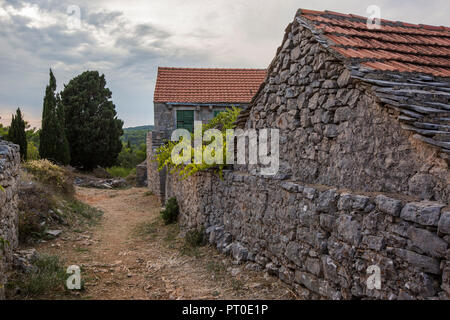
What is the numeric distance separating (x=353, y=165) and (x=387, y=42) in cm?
201

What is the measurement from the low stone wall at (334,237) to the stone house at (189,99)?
343 inches

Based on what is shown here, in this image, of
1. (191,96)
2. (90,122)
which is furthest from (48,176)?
(90,122)

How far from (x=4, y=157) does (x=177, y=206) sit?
4501 mm

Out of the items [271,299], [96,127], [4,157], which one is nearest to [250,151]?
[271,299]

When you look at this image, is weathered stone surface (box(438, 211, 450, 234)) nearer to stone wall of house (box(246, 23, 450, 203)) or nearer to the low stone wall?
the low stone wall

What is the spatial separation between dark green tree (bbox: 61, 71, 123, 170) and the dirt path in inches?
578

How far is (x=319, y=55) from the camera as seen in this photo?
4039 millimetres

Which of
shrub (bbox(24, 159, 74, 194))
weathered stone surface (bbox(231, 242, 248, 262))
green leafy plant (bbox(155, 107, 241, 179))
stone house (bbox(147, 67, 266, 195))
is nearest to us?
weathered stone surface (bbox(231, 242, 248, 262))

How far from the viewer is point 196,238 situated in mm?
6863

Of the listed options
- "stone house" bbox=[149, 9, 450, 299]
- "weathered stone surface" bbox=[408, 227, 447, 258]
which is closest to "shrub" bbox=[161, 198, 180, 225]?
"stone house" bbox=[149, 9, 450, 299]

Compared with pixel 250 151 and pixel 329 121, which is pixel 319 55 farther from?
pixel 250 151

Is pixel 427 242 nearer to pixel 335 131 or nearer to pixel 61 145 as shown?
pixel 335 131

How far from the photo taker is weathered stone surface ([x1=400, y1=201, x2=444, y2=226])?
2.56 m

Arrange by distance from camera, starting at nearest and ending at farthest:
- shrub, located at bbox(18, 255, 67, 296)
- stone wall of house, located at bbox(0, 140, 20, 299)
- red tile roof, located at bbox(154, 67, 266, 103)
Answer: shrub, located at bbox(18, 255, 67, 296) < stone wall of house, located at bbox(0, 140, 20, 299) < red tile roof, located at bbox(154, 67, 266, 103)
